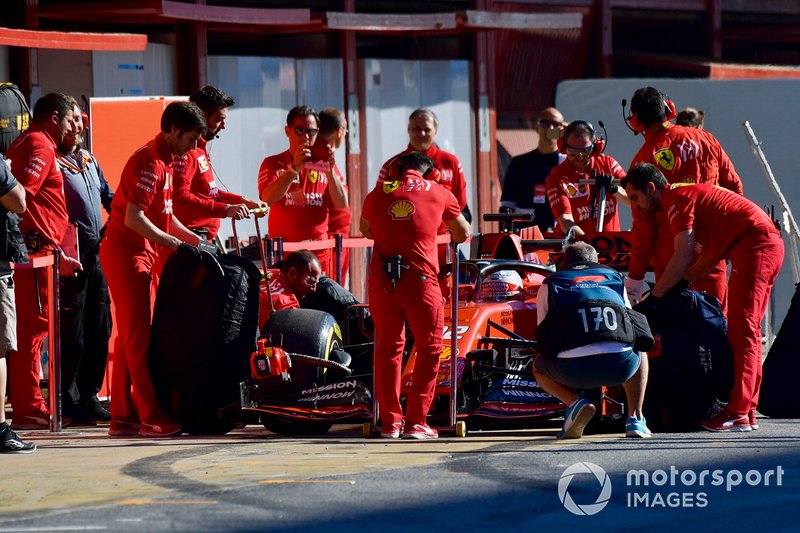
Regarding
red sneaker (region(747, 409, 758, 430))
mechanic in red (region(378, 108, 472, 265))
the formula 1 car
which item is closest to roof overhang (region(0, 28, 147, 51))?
mechanic in red (region(378, 108, 472, 265))

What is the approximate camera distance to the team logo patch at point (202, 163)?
10.5 metres

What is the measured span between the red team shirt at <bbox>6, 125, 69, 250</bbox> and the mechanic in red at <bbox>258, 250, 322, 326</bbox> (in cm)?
138

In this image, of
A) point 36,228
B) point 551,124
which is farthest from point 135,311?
point 551,124

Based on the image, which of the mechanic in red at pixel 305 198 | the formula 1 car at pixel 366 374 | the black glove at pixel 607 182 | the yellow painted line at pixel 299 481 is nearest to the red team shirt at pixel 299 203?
the mechanic in red at pixel 305 198

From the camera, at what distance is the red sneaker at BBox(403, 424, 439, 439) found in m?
9.44

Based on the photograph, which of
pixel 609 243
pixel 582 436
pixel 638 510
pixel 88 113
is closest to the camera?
pixel 638 510

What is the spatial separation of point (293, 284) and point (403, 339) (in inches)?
56.2

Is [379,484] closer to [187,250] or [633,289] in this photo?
[187,250]

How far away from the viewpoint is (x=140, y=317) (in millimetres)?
9883

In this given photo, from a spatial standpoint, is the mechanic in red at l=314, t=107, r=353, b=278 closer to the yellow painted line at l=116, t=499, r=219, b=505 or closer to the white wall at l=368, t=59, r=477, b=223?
the white wall at l=368, t=59, r=477, b=223

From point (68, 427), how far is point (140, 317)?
114 centimetres

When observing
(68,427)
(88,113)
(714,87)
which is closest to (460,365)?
(68,427)

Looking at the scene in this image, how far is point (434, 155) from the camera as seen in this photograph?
12727mm

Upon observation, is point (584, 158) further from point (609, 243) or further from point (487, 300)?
point (487, 300)
